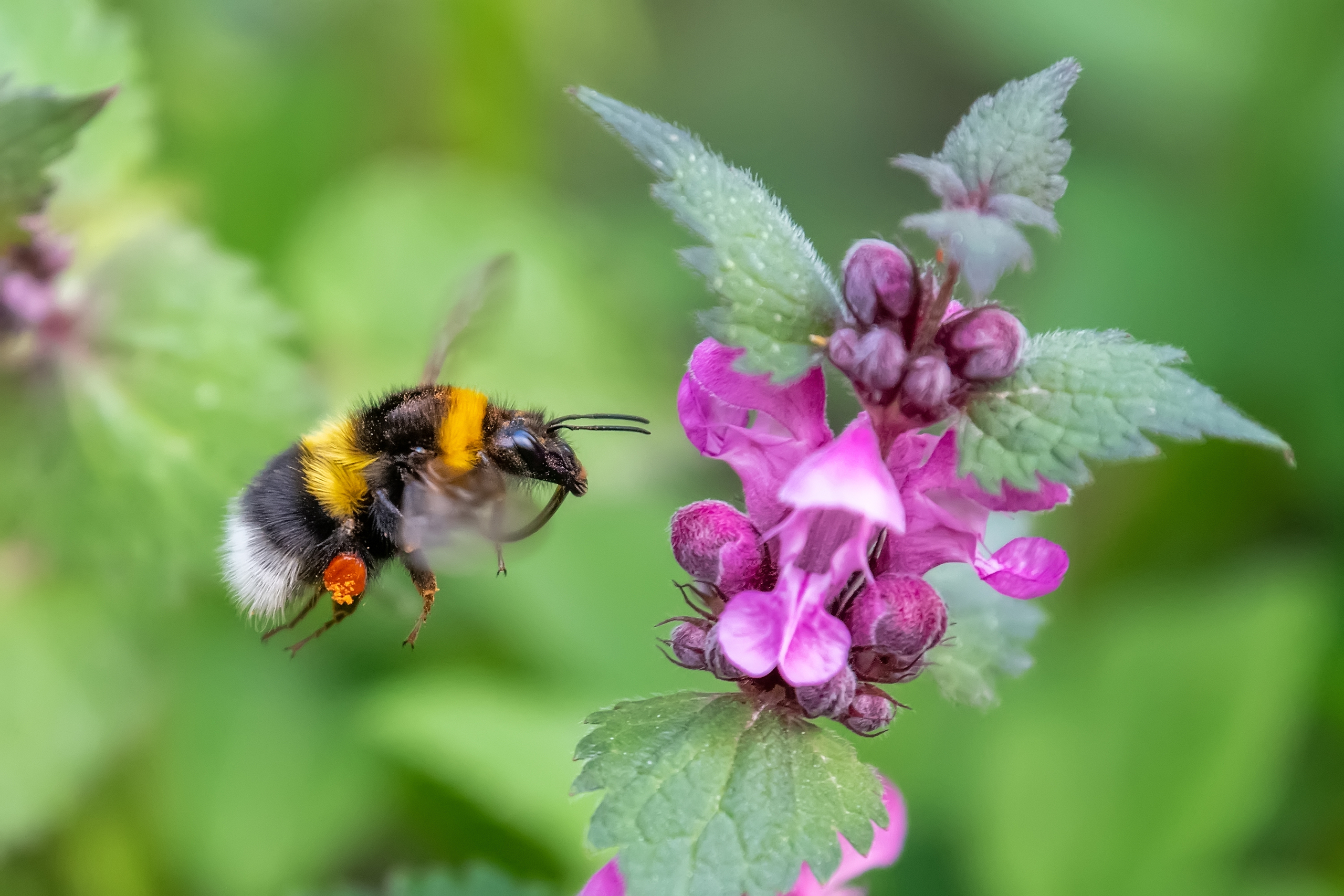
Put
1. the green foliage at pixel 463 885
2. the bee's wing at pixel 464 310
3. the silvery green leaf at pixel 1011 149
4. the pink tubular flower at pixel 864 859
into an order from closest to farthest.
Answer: the silvery green leaf at pixel 1011 149 < the pink tubular flower at pixel 864 859 < the green foliage at pixel 463 885 < the bee's wing at pixel 464 310

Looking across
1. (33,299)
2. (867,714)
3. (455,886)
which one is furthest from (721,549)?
(33,299)

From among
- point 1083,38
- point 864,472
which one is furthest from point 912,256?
point 1083,38

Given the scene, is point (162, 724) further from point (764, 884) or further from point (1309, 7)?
point (1309, 7)

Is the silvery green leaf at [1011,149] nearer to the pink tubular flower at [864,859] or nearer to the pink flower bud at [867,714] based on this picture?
the pink flower bud at [867,714]

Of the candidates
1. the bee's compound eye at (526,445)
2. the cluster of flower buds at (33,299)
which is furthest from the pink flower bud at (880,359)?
the cluster of flower buds at (33,299)

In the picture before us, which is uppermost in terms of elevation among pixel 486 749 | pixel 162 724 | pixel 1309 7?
pixel 1309 7

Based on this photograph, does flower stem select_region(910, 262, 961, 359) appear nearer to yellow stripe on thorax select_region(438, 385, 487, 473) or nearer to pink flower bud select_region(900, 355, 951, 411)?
pink flower bud select_region(900, 355, 951, 411)
